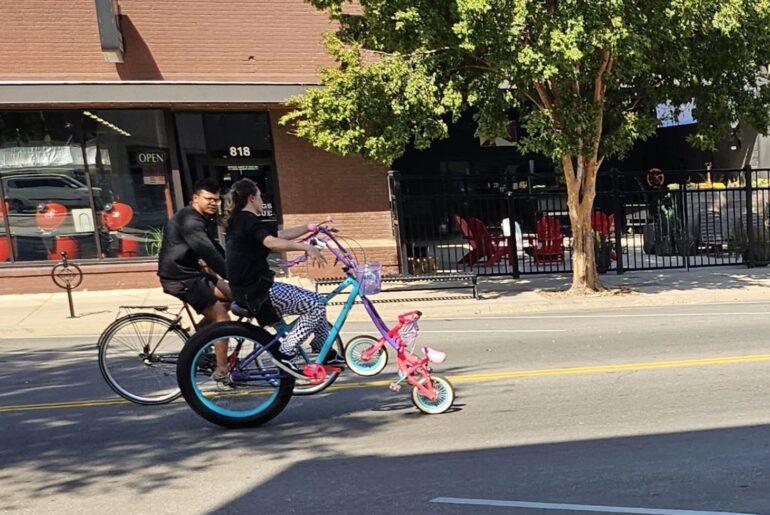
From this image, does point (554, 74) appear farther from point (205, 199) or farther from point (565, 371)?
point (205, 199)

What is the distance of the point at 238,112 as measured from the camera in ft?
48.7

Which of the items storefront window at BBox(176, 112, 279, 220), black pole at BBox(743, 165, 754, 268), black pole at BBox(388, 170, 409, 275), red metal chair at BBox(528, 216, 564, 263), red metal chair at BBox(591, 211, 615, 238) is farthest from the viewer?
red metal chair at BBox(528, 216, 564, 263)

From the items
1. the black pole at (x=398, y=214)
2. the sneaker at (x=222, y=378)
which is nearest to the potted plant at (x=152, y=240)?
the black pole at (x=398, y=214)

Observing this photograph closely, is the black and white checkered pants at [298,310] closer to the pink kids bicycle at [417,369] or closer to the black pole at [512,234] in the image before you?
the pink kids bicycle at [417,369]

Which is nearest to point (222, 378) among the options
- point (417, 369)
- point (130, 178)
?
point (417, 369)

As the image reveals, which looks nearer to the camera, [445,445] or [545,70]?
[445,445]

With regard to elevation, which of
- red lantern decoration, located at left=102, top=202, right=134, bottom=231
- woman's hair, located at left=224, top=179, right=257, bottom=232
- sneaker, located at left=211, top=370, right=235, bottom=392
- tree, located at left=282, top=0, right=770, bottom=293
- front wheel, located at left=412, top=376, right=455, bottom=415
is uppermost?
tree, located at left=282, top=0, right=770, bottom=293

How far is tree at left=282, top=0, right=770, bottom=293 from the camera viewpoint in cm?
953

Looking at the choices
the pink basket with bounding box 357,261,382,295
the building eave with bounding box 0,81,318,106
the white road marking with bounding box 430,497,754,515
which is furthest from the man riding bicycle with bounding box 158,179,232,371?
the building eave with bounding box 0,81,318,106

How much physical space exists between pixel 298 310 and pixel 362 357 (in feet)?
4.14

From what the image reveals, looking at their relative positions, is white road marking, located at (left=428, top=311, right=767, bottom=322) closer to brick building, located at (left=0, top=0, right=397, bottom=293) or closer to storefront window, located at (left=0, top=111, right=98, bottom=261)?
brick building, located at (left=0, top=0, right=397, bottom=293)

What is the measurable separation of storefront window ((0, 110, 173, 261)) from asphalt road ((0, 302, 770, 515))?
24.3ft

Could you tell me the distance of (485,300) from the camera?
486 inches

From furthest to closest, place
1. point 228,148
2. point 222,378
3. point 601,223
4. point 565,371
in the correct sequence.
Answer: point 601,223
point 228,148
point 565,371
point 222,378
